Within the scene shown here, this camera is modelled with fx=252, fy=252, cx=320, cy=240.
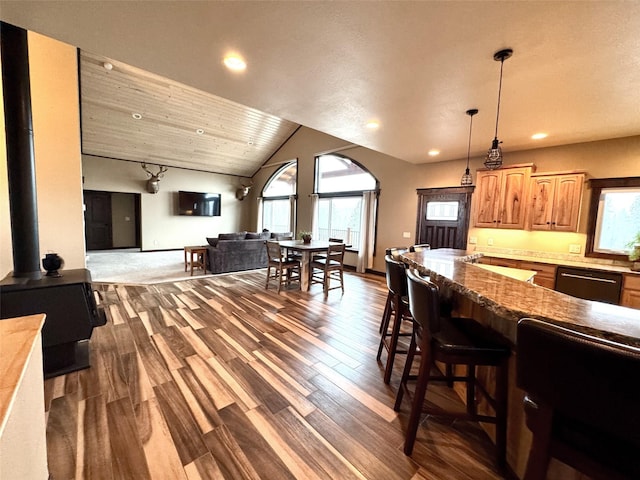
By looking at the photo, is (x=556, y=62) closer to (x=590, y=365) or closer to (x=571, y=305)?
(x=571, y=305)

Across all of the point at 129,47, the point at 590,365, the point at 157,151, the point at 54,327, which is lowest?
the point at 54,327

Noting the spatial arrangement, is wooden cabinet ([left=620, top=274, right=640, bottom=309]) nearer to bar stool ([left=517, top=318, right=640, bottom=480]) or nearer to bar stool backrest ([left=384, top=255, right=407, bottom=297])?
bar stool backrest ([left=384, top=255, right=407, bottom=297])

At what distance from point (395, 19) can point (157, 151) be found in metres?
8.27

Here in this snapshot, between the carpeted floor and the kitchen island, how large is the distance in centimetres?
513

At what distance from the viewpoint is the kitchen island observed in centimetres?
87

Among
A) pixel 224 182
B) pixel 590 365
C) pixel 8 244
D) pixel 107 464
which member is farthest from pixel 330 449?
pixel 224 182

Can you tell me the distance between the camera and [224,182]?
9.84 metres

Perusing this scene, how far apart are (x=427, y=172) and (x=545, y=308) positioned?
4693 mm

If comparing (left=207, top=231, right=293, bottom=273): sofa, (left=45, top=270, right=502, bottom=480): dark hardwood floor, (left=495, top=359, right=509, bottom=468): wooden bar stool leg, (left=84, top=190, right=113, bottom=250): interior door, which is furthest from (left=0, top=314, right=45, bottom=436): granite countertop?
(left=84, top=190, right=113, bottom=250): interior door

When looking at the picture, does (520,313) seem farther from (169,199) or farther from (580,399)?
(169,199)

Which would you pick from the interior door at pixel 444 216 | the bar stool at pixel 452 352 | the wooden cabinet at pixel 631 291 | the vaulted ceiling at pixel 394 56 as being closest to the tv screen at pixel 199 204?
the vaulted ceiling at pixel 394 56

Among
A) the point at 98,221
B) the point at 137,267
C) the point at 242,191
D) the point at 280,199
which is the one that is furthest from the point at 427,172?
the point at 98,221

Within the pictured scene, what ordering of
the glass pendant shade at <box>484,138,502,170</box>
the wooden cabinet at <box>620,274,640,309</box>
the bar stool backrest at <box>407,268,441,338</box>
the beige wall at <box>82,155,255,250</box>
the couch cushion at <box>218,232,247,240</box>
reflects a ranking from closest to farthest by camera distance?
the bar stool backrest at <box>407,268,441,338</box>, the glass pendant shade at <box>484,138,502,170</box>, the wooden cabinet at <box>620,274,640,309</box>, the couch cushion at <box>218,232,247,240</box>, the beige wall at <box>82,155,255,250</box>

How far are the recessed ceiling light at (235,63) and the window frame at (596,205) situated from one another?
473 centimetres
